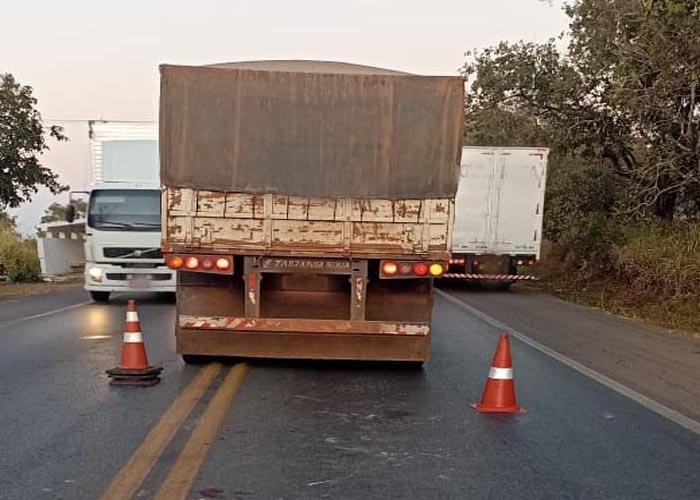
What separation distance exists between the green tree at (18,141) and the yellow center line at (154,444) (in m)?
19.5

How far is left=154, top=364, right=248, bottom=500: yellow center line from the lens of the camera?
5.17m

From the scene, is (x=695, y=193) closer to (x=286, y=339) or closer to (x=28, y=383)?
(x=286, y=339)

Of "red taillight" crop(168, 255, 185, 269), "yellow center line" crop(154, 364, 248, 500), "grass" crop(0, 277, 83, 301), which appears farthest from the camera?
"grass" crop(0, 277, 83, 301)

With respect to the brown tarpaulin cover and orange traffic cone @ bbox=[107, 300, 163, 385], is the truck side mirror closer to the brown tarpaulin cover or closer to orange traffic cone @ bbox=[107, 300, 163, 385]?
the brown tarpaulin cover

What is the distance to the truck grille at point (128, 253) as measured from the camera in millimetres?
16969

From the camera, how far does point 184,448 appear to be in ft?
19.9

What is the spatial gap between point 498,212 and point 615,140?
446 cm

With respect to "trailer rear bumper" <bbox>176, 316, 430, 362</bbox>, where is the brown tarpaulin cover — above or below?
above

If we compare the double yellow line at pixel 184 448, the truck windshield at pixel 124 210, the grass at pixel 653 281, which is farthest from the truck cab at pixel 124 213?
the grass at pixel 653 281

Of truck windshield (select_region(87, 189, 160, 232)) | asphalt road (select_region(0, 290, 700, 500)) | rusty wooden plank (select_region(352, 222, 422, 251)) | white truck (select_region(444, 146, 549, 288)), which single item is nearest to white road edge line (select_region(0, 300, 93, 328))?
truck windshield (select_region(87, 189, 160, 232))

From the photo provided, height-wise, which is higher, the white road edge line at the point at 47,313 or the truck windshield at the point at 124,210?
the truck windshield at the point at 124,210

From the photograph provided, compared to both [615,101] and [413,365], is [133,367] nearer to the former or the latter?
[413,365]

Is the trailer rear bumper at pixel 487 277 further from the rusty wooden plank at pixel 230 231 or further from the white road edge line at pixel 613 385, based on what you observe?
the rusty wooden plank at pixel 230 231

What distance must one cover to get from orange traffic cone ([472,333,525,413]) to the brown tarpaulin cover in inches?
82.5
